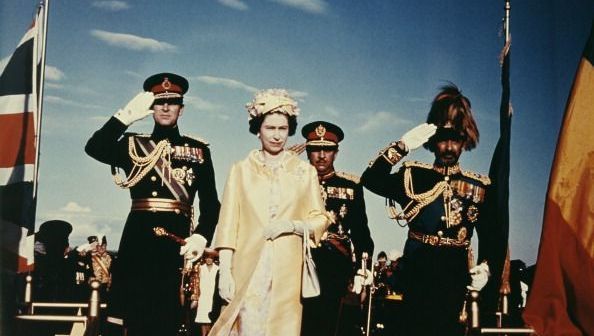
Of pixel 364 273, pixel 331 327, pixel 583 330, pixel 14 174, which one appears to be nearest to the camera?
pixel 583 330

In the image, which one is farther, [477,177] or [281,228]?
[477,177]

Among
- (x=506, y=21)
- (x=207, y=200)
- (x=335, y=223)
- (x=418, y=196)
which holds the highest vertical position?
(x=506, y=21)

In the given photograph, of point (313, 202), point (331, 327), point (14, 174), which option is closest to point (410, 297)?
point (331, 327)

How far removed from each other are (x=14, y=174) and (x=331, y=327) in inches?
102

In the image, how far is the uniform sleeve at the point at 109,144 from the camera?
230 inches

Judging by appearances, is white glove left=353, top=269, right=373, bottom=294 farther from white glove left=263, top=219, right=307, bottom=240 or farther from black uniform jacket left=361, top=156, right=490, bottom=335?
white glove left=263, top=219, right=307, bottom=240

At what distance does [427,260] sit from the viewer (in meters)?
6.43

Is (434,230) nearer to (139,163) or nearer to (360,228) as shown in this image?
(360,228)

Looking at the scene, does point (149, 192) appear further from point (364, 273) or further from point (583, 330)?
point (583, 330)

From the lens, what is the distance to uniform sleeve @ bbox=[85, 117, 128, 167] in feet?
19.2

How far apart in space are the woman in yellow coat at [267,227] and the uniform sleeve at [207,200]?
0.52m

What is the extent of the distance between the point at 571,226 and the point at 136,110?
3121 millimetres

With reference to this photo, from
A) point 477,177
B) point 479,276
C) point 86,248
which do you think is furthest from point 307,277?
point 477,177

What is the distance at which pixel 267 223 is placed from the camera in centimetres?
534
